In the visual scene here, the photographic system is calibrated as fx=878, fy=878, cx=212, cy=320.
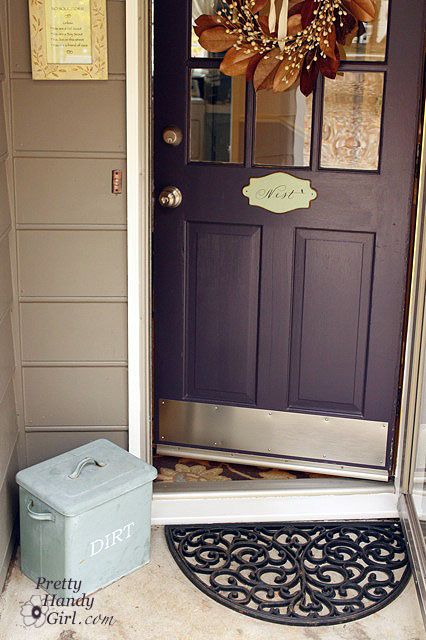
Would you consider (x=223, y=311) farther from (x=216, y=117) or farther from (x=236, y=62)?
(x=236, y=62)

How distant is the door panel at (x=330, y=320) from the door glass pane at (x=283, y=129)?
10.3 inches

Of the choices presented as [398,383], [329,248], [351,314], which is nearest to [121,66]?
[329,248]

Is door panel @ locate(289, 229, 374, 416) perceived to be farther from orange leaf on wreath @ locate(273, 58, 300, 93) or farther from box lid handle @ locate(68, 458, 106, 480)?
box lid handle @ locate(68, 458, 106, 480)

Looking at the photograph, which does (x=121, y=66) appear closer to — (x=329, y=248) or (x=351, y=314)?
(x=329, y=248)

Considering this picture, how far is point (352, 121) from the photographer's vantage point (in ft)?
9.55

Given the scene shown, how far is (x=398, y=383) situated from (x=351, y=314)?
0.30 metres

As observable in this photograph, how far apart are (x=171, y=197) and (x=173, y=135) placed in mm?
212

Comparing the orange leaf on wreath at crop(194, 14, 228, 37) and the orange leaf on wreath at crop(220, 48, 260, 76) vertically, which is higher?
the orange leaf on wreath at crop(194, 14, 228, 37)

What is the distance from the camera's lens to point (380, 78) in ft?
9.41

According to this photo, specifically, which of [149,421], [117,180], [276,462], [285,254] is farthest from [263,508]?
[117,180]

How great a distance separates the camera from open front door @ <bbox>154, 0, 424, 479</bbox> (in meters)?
2.91

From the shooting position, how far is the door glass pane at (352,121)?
2.88 metres

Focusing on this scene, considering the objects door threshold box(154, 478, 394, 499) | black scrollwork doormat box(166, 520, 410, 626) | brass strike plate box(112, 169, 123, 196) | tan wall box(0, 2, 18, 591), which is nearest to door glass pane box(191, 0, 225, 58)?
brass strike plate box(112, 169, 123, 196)

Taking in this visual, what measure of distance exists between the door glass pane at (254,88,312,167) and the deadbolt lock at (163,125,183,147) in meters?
0.26
